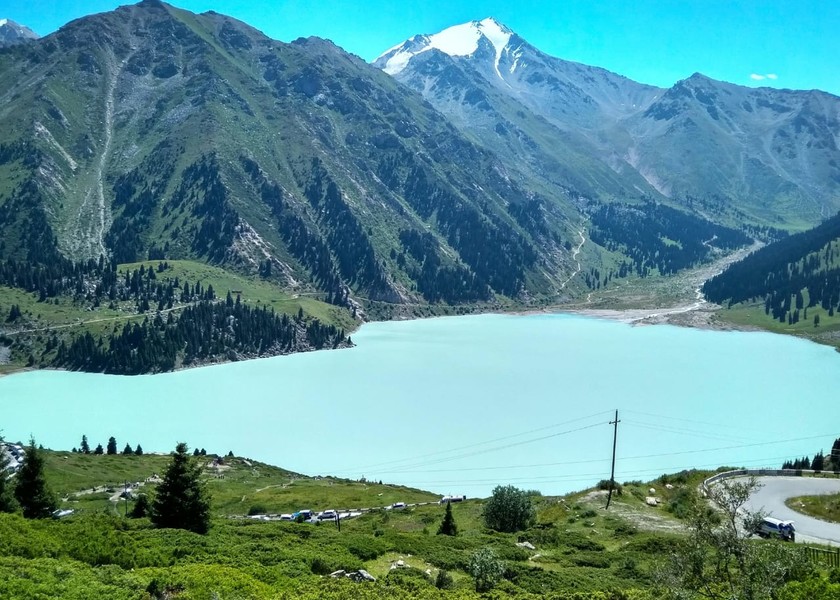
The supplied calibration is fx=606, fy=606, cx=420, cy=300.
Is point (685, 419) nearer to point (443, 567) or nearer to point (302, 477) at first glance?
point (302, 477)

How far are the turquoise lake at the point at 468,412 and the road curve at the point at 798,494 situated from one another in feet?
82.8

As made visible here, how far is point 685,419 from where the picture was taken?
103m

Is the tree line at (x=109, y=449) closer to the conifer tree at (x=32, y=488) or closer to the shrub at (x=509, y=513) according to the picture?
the conifer tree at (x=32, y=488)

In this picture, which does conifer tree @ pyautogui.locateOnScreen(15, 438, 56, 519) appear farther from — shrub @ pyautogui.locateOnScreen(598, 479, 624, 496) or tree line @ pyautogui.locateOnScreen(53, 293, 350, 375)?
tree line @ pyautogui.locateOnScreen(53, 293, 350, 375)

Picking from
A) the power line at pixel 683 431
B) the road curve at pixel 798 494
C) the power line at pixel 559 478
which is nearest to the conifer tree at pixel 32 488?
the road curve at pixel 798 494

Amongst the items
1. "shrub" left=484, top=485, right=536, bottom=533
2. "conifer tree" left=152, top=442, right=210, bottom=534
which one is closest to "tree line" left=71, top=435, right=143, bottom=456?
"conifer tree" left=152, top=442, right=210, bottom=534

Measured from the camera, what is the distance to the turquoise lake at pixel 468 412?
86812mm

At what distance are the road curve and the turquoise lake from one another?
25.2 metres

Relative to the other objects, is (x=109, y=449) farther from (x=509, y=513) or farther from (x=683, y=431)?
(x=683, y=431)

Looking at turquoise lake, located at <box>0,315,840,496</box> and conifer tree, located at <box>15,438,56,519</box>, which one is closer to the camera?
conifer tree, located at <box>15,438,56,519</box>

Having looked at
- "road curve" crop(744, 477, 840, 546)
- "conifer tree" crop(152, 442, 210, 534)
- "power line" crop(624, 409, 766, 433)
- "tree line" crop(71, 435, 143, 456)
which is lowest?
"tree line" crop(71, 435, 143, 456)

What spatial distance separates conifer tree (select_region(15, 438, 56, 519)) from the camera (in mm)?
37719

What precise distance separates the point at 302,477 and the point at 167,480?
52.8 m

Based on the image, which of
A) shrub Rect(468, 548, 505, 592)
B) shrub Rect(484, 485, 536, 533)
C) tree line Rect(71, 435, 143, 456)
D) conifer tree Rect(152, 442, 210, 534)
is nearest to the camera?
shrub Rect(468, 548, 505, 592)
